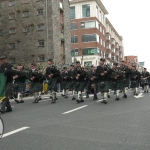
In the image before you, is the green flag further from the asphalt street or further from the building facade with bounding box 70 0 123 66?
the building facade with bounding box 70 0 123 66

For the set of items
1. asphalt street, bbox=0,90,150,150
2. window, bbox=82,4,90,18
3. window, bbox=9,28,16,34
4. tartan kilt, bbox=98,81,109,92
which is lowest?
asphalt street, bbox=0,90,150,150

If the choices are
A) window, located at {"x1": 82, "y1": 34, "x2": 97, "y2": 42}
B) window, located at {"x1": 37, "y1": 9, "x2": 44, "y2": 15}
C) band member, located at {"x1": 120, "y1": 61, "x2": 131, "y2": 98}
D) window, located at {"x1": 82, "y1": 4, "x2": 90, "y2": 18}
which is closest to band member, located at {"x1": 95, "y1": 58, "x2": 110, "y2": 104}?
band member, located at {"x1": 120, "y1": 61, "x2": 131, "y2": 98}

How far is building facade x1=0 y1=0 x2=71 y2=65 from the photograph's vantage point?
1558 inches

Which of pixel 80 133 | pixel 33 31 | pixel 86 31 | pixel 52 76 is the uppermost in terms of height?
pixel 86 31

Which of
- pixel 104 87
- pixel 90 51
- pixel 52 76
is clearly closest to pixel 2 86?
pixel 52 76

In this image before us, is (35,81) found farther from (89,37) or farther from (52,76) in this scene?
(89,37)

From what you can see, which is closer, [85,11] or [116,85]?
[116,85]

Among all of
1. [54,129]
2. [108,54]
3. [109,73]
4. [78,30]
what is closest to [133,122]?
[54,129]

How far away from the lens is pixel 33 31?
1612 inches

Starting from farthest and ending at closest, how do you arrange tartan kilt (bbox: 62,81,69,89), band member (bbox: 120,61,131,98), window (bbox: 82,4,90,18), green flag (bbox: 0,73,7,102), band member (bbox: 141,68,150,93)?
window (bbox: 82,4,90,18) → band member (bbox: 141,68,150,93) → tartan kilt (bbox: 62,81,69,89) → band member (bbox: 120,61,131,98) → green flag (bbox: 0,73,7,102)

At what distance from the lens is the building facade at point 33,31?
3956 centimetres

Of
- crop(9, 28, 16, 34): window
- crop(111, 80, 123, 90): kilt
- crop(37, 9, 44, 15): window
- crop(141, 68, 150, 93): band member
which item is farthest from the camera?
crop(9, 28, 16, 34): window

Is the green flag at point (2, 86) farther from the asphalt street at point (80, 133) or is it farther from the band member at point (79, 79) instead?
the band member at point (79, 79)

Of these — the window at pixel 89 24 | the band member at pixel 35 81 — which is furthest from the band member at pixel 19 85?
the window at pixel 89 24
